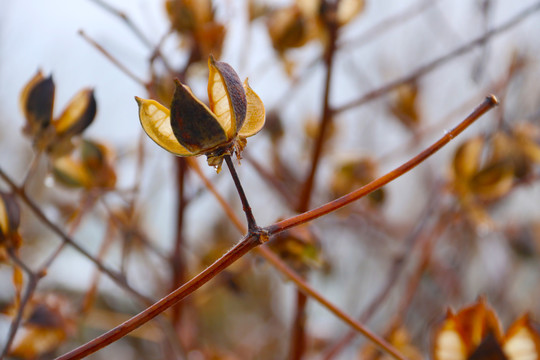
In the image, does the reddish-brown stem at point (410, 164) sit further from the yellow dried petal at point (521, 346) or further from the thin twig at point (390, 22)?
the thin twig at point (390, 22)

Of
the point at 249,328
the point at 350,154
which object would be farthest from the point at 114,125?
the point at 350,154

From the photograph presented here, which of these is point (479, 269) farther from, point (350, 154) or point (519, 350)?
point (519, 350)

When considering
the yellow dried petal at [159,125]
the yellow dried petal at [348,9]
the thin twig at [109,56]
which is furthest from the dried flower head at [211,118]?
the yellow dried petal at [348,9]

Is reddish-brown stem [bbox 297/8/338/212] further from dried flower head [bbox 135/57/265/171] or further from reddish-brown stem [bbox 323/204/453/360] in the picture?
dried flower head [bbox 135/57/265/171]

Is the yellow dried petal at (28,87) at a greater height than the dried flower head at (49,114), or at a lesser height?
greater

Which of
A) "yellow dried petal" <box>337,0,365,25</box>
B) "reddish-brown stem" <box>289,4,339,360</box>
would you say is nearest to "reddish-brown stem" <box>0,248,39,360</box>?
"reddish-brown stem" <box>289,4,339,360</box>

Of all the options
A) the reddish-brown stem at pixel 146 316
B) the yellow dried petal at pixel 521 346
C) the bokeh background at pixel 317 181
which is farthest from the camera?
the bokeh background at pixel 317 181

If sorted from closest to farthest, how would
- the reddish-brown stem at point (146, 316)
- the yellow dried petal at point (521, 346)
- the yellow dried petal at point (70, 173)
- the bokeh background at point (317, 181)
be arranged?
the reddish-brown stem at point (146, 316) < the yellow dried petal at point (521, 346) < the yellow dried petal at point (70, 173) < the bokeh background at point (317, 181)

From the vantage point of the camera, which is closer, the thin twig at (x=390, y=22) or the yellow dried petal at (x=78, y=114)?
the yellow dried petal at (x=78, y=114)
